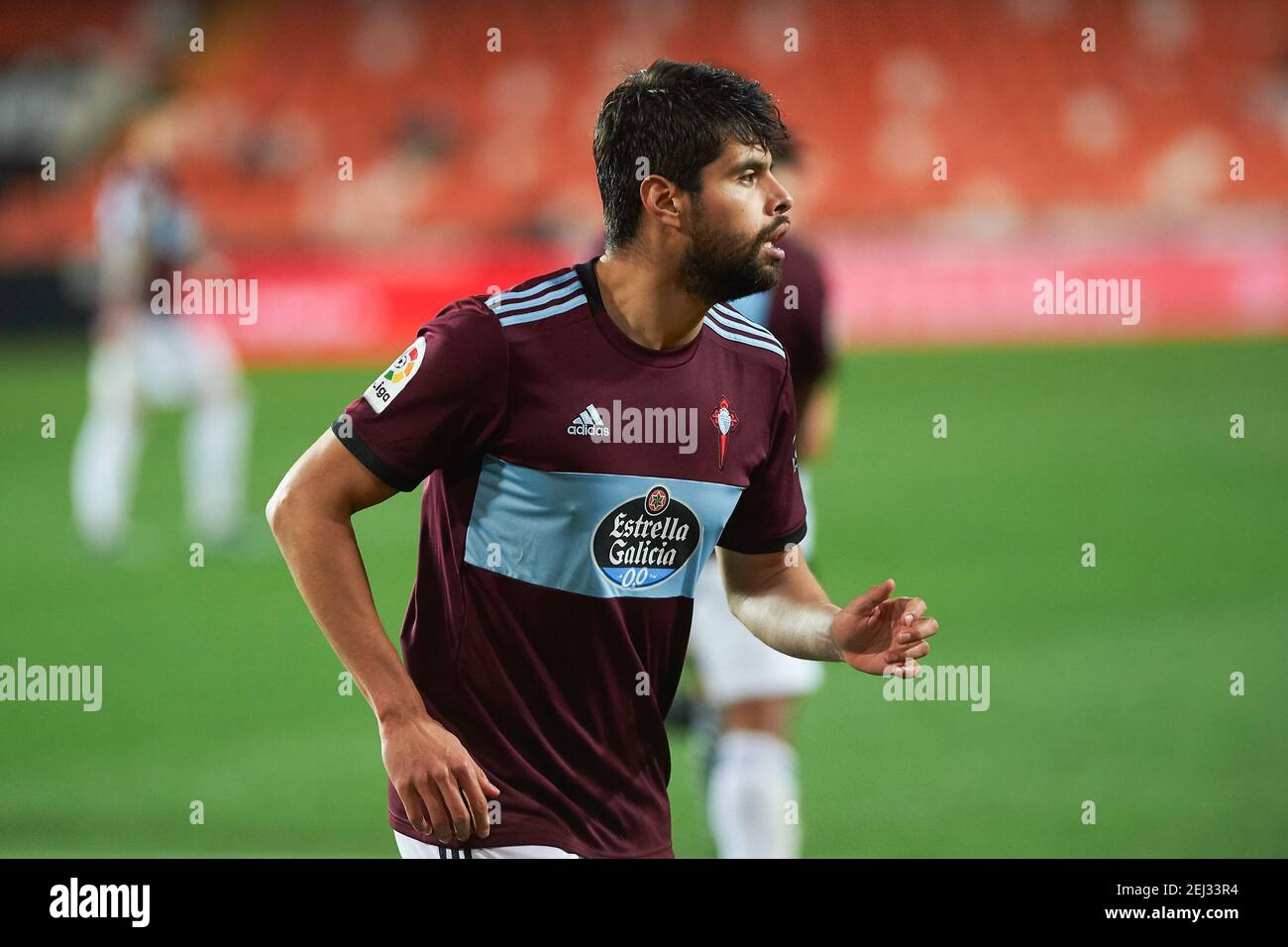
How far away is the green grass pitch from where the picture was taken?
225 inches

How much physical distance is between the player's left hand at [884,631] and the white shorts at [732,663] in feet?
5.85

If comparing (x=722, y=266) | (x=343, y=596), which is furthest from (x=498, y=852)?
(x=722, y=266)

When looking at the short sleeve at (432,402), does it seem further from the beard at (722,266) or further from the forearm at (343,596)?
the beard at (722,266)

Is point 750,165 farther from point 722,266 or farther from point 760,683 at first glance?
point 760,683

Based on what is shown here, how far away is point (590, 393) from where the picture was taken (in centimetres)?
287

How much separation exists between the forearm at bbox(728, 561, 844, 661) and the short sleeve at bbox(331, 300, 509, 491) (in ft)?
2.46

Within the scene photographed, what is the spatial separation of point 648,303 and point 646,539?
44cm

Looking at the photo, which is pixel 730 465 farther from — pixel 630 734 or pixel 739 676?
pixel 739 676

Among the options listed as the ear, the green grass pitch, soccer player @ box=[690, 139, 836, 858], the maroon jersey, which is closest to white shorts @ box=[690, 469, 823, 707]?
soccer player @ box=[690, 139, 836, 858]

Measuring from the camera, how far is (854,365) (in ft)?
60.5

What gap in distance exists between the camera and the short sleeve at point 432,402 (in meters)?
2.73

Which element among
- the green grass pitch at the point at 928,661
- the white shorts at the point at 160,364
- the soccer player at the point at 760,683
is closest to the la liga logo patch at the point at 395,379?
the soccer player at the point at 760,683

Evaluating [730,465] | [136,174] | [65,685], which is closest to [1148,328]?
[136,174]

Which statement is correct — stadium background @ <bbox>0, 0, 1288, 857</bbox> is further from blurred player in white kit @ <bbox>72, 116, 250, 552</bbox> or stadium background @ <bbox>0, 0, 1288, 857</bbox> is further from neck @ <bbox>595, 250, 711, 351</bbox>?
neck @ <bbox>595, 250, 711, 351</bbox>
